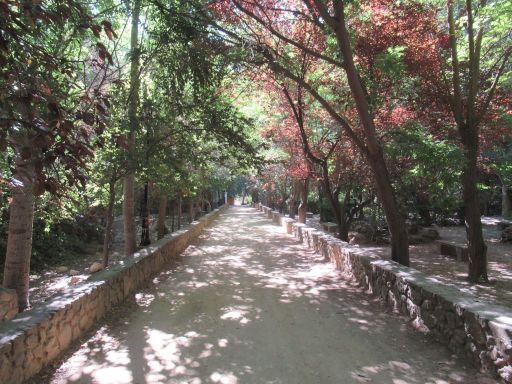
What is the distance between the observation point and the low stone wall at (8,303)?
631 centimetres

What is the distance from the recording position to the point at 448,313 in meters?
5.09

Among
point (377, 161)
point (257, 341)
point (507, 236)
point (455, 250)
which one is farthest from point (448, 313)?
point (507, 236)

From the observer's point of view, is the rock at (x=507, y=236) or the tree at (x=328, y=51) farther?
the rock at (x=507, y=236)

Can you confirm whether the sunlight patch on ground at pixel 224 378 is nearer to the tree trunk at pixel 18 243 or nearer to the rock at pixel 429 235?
the tree trunk at pixel 18 243

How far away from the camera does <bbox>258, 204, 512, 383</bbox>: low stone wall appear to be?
4094 millimetres

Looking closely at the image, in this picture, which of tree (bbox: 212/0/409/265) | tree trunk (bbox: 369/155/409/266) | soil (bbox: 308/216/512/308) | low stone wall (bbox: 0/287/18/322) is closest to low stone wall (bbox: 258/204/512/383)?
soil (bbox: 308/216/512/308)

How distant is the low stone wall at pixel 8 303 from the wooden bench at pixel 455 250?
10.8 m

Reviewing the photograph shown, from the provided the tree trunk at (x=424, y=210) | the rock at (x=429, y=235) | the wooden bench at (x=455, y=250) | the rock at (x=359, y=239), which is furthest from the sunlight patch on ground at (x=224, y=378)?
the tree trunk at (x=424, y=210)

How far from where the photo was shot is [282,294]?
26.6 feet

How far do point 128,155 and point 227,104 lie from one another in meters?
2.60

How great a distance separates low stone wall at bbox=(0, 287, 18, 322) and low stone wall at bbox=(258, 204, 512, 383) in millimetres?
5542

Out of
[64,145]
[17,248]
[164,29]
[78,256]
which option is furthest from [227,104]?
[78,256]

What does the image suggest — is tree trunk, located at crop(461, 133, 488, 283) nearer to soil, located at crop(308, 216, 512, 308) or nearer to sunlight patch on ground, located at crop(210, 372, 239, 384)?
soil, located at crop(308, 216, 512, 308)

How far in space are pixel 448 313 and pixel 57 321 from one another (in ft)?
14.1
